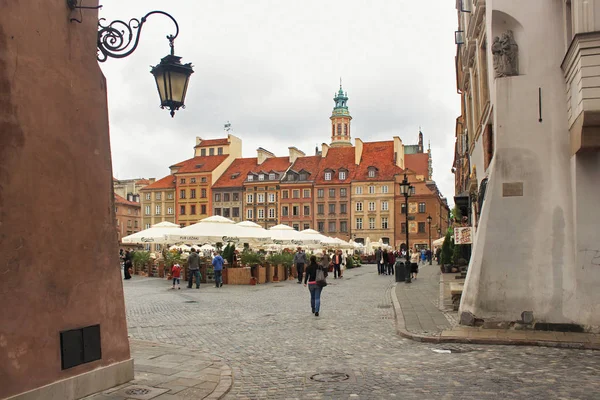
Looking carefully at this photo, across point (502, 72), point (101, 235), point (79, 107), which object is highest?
point (502, 72)

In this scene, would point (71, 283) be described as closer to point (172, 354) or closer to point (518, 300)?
point (172, 354)

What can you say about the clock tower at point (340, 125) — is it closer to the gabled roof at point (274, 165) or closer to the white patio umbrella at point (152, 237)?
the gabled roof at point (274, 165)

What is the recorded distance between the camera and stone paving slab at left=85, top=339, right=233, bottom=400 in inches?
281

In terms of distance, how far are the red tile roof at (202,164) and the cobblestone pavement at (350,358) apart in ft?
253

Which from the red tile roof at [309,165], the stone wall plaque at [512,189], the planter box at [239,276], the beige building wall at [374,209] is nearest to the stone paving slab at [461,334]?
the stone wall plaque at [512,189]

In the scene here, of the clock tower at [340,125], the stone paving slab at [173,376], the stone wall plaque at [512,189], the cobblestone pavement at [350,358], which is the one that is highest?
the clock tower at [340,125]

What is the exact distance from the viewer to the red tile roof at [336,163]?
85625mm

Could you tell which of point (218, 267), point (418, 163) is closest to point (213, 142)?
point (418, 163)

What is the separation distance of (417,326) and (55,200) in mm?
8487

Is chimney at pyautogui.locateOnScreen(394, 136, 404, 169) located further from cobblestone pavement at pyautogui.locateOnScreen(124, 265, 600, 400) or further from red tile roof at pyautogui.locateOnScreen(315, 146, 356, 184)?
cobblestone pavement at pyautogui.locateOnScreen(124, 265, 600, 400)

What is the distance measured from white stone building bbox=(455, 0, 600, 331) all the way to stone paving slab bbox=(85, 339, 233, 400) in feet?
19.0

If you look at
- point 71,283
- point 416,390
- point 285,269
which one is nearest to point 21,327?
point 71,283

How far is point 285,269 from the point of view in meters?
30.8

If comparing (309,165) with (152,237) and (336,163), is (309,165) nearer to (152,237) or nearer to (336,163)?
(336,163)
